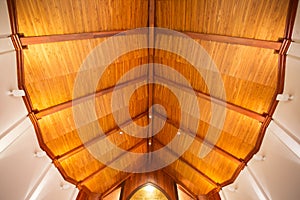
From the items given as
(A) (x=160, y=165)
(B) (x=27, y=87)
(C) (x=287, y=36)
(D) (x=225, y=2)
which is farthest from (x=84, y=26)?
(A) (x=160, y=165)

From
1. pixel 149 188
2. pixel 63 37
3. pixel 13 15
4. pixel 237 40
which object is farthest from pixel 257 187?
pixel 13 15

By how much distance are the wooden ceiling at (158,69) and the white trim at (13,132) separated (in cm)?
25

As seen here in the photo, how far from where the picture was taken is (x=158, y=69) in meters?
6.07

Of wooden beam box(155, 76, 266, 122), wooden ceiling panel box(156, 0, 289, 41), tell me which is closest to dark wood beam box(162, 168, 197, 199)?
wooden beam box(155, 76, 266, 122)

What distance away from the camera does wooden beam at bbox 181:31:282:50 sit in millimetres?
3656

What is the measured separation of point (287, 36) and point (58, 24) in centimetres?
390

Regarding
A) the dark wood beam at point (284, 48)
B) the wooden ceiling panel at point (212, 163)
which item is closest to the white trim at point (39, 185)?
the wooden ceiling panel at point (212, 163)

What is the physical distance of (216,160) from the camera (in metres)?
6.24

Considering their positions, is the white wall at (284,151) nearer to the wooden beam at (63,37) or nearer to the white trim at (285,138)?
the white trim at (285,138)

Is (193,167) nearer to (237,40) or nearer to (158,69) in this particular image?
(158,69)

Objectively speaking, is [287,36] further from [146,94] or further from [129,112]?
[129,112]

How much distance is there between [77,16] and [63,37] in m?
0.48

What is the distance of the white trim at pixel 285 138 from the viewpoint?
11.0ft

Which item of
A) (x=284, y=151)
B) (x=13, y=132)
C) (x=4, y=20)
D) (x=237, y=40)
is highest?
(x=237, y=40)
